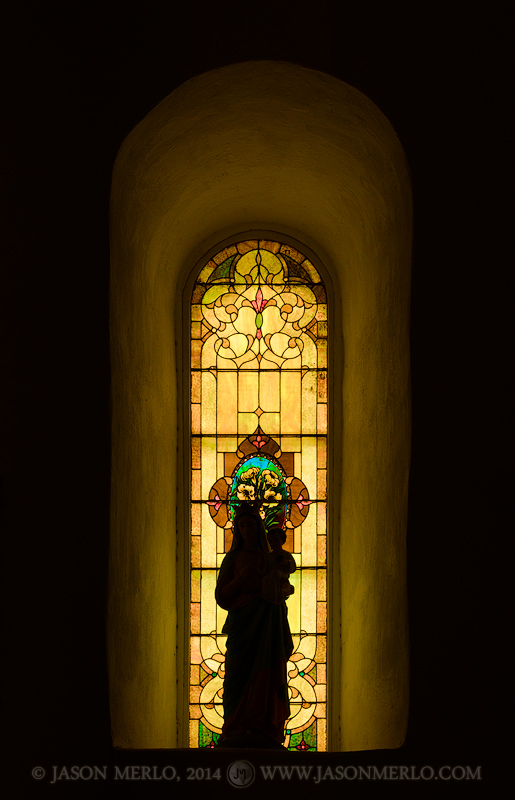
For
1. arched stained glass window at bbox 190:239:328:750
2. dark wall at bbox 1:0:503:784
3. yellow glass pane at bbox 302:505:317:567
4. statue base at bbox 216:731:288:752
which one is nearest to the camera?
dark wall at bbox 1:0:503:784

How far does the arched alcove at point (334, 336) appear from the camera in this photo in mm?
3287

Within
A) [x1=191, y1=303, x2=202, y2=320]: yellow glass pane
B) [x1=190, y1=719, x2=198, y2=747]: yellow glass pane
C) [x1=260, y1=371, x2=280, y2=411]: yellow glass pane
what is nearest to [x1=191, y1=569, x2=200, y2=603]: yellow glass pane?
[x1=190, y1=719, x2=198, y2=747]: yellow glass pane

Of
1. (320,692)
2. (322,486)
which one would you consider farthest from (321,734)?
(322,486)

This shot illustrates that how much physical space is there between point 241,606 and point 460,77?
2.48 m

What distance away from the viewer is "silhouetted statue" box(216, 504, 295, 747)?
11.8 feet

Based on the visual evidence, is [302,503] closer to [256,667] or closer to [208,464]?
[208,464]

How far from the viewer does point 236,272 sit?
5.00 m

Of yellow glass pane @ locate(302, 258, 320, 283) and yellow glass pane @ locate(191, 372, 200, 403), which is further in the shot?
yellow glass pane @ locate(302, 258, 320, 283)

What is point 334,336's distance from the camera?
4871 millimetres

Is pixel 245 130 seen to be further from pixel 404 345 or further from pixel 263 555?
pixel 263 555

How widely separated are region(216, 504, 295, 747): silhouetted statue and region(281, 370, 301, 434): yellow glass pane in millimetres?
1196

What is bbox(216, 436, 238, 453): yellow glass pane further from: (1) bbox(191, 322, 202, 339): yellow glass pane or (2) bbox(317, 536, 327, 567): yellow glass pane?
(2) bbox(317, 536, 327, 567): yellow glass pane

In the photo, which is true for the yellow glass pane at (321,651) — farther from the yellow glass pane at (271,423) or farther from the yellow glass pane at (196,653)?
the yellow glass pane at (271,423)

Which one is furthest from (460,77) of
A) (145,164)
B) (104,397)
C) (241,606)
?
(241,606)
